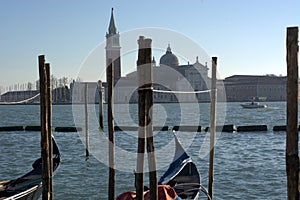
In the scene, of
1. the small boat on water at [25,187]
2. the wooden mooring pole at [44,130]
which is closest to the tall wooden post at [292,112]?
the wooden mooring pole at [44,130]

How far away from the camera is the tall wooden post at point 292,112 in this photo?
10.0 feet

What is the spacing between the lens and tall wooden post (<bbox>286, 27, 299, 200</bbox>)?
10.0 ft

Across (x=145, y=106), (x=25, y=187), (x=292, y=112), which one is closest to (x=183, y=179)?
(x=25, y=187)

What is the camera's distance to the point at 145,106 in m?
3.53

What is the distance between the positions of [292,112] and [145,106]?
110 cm

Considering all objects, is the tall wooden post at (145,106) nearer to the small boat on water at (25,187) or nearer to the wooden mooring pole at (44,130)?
the wooden mooring pole at (44,130)

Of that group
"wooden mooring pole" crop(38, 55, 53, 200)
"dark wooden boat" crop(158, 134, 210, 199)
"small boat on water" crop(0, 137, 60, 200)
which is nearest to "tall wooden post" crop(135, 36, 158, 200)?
"wooden mooring pole" crop(38, 55, 53, 200)

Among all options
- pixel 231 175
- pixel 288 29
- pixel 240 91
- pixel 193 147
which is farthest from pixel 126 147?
pixel 240 91

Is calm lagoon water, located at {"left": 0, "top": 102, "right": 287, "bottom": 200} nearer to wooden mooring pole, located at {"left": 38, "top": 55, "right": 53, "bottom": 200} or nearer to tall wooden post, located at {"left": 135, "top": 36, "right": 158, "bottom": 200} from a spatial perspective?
wooden mooring pole, located at {"left": 38, "top": 55, "right": 53, "bottom": 200}

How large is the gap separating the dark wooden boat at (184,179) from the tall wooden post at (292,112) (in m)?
1.94

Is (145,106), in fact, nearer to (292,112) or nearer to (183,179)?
(292,112)

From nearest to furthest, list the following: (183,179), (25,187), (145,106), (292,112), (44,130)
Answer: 1. (292,112)
2. (145,106)
3. (44,130)
4. (25,187)
5. (183,179)

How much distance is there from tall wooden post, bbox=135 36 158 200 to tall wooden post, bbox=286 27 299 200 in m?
1.03

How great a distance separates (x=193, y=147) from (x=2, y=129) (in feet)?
32.8
